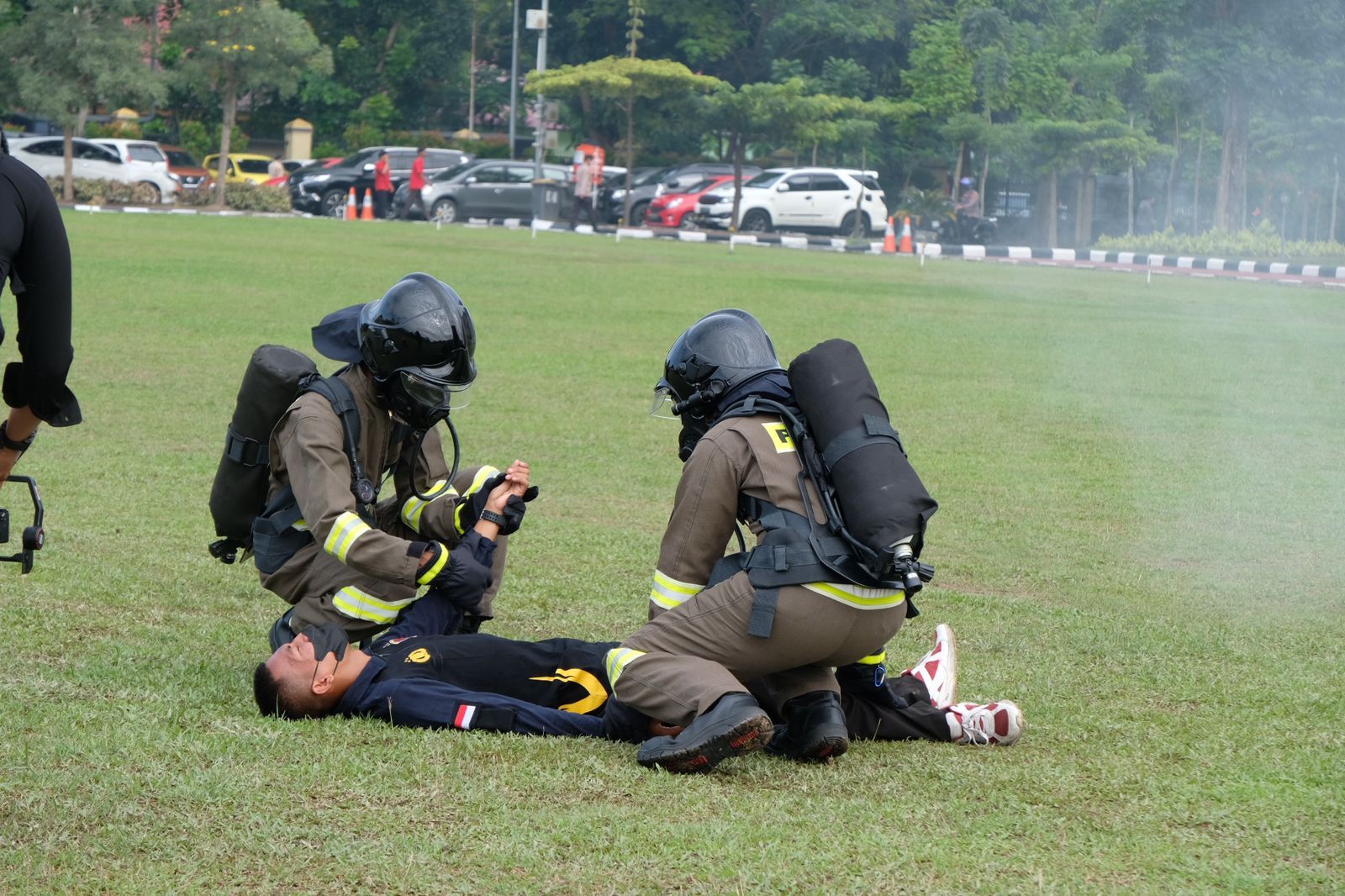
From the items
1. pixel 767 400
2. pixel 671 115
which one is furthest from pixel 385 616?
pixel 671 115

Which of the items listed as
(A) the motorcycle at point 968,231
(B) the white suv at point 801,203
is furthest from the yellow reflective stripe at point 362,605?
(A) the motorcycle at point 968,231

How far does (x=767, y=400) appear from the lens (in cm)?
476

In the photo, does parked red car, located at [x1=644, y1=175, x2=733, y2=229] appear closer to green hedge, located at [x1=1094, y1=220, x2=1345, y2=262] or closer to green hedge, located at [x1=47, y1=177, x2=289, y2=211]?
green hedge, located at [x1=47, y1=177, x2=289, y2=211]

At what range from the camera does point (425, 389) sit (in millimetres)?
5156

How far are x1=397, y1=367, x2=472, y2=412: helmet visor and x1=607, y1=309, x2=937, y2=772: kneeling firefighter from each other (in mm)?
874

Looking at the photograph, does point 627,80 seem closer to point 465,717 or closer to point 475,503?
point 475,503

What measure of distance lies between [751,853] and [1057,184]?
43643 mm

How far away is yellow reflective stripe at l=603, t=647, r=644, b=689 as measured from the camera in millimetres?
4672

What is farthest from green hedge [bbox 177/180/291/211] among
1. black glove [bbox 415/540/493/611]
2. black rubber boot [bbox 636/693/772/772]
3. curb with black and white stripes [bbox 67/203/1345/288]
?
black rubber boot [bbox 636/693/772/772]

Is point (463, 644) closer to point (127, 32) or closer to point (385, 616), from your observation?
point (385, 616)

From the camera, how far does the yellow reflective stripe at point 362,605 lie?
5.22m

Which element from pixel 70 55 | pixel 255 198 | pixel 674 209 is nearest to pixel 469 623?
pixel 674 209

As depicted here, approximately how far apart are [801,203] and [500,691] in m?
35.2

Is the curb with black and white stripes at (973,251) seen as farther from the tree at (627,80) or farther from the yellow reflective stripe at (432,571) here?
the yellow reflective stripe at (432,571)
